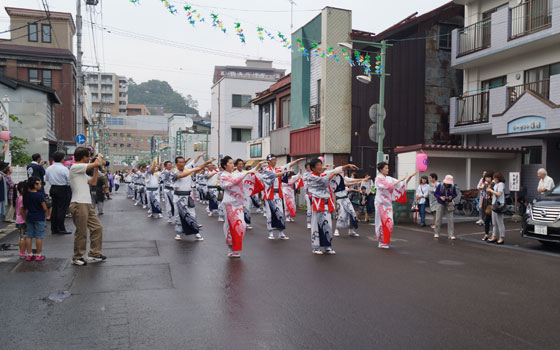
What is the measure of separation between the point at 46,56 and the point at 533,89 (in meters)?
33.1

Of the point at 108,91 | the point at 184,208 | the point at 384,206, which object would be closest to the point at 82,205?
the point at 184,208

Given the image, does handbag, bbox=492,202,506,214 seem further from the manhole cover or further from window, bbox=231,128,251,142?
window, bbox=231,128,251,142

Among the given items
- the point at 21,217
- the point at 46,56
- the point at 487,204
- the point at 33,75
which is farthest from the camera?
the point at 33,75

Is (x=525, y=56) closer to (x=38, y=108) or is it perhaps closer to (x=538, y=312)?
(x=538, y=312)

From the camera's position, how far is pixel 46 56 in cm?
3572

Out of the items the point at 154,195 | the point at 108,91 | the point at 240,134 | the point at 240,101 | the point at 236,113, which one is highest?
the point at 108,91

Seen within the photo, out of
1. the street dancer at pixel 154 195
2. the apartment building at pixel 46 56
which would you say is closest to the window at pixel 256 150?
the apartment building at pixel 46 56

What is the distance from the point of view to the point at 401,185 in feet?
36.4

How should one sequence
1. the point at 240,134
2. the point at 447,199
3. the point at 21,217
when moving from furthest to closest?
1. the point at 240,134
2. the point at 447,199
3. the point at 21,217

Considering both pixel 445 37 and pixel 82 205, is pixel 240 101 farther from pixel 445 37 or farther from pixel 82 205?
pixel 82 205

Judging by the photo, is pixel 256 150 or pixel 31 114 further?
pixel 256 150

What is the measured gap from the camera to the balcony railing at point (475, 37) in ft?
62.5

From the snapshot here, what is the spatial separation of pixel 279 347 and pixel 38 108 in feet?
75.4

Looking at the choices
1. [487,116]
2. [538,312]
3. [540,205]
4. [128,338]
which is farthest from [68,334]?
[487,116]
